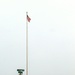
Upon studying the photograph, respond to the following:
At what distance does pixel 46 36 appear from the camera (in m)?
1.40

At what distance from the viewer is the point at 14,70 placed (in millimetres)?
1394

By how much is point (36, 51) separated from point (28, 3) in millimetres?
530

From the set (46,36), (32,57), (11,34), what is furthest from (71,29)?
(11,34)

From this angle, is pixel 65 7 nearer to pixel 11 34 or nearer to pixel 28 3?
pixel 28 3

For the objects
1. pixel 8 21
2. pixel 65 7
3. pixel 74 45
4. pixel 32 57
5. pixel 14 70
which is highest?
pixel 65 7

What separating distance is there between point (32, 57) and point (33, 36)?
0.23m

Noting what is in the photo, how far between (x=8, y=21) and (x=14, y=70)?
21.0 inches

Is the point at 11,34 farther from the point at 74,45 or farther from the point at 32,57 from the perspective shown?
the point at 74,45

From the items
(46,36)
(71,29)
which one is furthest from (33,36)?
(71,29)

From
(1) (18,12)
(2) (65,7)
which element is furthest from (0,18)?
(2) (65,7)

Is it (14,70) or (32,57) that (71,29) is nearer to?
(32,57)

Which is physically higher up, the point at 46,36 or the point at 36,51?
the point at 46,36

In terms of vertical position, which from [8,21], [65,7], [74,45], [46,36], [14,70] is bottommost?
[14,70]

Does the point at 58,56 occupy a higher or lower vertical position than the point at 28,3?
lower
